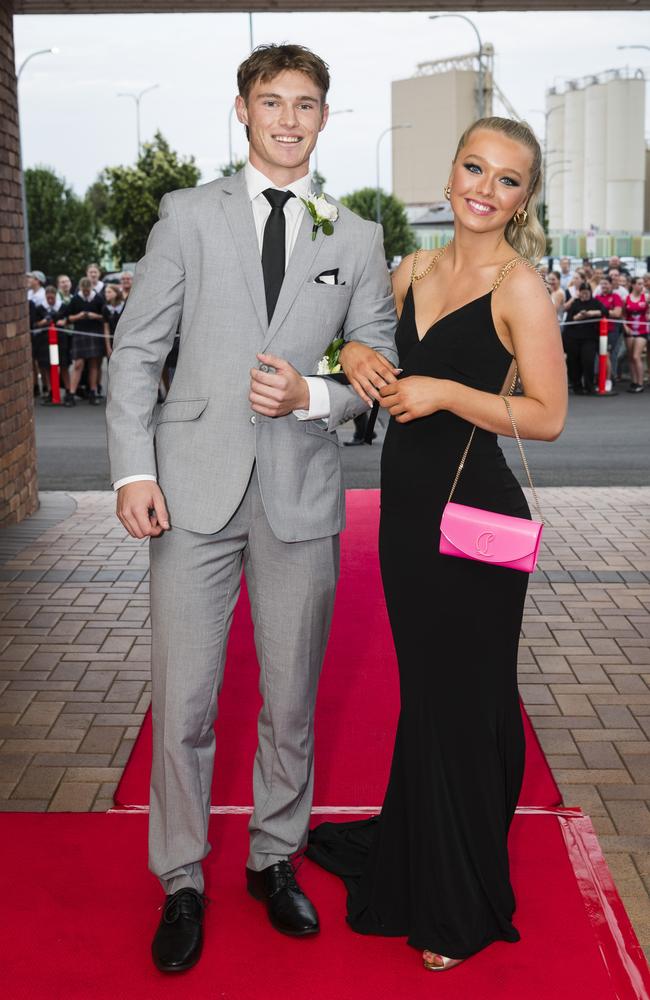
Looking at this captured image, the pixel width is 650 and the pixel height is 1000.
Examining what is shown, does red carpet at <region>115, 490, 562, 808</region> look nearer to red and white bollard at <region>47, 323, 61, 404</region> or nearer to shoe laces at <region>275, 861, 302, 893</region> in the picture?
shoe laces at <region>275, 861, 302, 893</region>

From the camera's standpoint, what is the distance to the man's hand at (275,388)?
259 centimetres

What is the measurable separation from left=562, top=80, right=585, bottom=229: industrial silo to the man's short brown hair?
4589 inches

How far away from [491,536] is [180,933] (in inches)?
48.5

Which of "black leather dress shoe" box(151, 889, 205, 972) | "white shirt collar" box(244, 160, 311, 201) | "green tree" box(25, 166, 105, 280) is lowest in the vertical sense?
"black leather dress shoe" box(151, 889, 205, 972)

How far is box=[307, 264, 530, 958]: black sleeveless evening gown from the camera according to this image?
2744 mm

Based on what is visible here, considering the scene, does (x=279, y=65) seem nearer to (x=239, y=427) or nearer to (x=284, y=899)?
(x=239, y=427)

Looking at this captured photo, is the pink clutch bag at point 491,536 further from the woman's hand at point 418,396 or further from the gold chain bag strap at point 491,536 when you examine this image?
the woman's hand at point 418,396

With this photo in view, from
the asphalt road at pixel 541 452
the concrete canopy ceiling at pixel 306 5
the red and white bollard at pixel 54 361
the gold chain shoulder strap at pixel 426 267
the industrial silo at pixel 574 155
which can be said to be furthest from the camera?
the industrial silo at pixel 574 155

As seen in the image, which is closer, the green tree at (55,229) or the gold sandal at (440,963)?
the gold sandal at (440,963)

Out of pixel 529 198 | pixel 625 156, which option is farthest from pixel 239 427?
pixel 625 156

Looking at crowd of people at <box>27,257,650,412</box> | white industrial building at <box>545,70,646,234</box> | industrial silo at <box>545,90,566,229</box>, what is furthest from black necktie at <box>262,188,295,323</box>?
industrial silo at <box>545,90,566,229</box>

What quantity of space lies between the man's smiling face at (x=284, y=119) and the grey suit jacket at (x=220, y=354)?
119mm

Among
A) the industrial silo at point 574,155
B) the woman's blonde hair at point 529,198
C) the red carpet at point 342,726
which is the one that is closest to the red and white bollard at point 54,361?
the red carpet at point 342,726

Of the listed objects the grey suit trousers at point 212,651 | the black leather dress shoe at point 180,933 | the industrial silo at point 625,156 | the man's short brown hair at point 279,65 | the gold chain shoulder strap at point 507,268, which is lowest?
the black leather dress shoe at point 180,933
